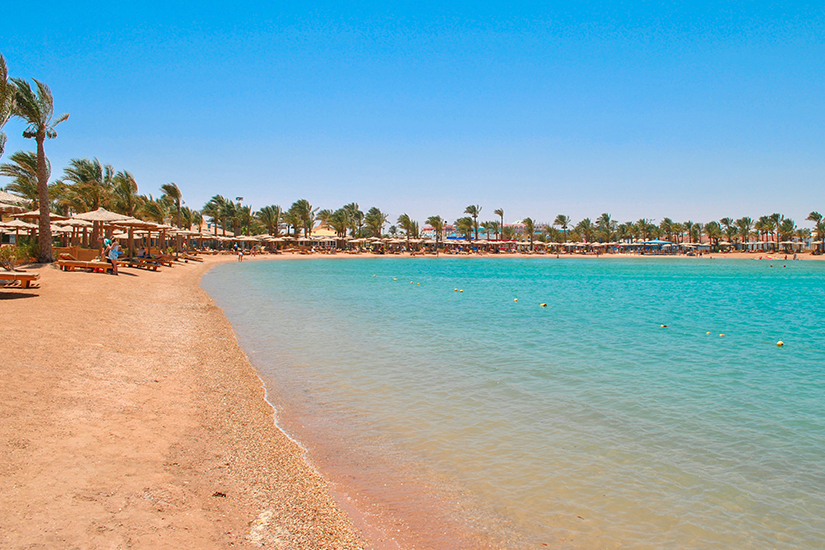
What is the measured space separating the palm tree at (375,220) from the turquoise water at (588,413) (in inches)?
2976

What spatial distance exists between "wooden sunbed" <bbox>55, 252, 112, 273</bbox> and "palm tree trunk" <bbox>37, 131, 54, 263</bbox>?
701mm

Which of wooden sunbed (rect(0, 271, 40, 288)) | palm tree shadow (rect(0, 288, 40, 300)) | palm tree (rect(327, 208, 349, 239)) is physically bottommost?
palm tree shadow (rect(0, 288, 40, 300))

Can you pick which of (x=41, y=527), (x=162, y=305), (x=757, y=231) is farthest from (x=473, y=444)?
(x=757, y=231)

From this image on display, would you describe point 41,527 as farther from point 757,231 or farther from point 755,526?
point 757,231

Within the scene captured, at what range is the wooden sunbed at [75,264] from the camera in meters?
20.1

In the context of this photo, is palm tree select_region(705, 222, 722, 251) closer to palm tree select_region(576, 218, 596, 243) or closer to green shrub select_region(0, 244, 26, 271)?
palm tree select_region(576, 218, 596, 243)

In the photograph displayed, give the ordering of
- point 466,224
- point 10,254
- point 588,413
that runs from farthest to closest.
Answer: point 466,224
point 10,254
point 588,413

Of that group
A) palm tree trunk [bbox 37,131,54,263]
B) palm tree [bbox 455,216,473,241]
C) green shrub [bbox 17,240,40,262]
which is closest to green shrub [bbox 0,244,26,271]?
green shrub [bbox 17,240,40,262]

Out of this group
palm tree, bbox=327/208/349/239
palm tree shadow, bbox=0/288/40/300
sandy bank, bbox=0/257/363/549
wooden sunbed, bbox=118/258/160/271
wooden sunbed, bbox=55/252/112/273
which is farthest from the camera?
palm tree, bbox=327/208/349/239

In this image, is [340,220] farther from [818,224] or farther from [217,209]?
[818,224]

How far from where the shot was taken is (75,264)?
20141 mm

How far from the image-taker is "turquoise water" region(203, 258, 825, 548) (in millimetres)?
4504

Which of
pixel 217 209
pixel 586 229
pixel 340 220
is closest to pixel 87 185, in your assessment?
pixel 217 209

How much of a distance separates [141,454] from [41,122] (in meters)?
21.9
